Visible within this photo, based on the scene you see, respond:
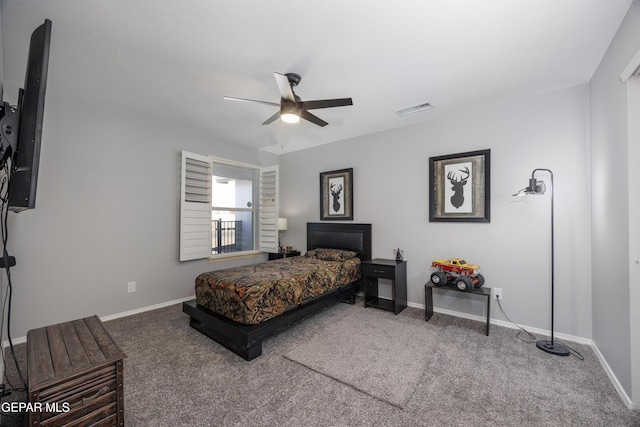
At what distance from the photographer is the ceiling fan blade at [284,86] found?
2.13 metres

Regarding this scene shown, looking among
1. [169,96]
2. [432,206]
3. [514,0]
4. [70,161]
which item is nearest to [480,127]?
[432,206]

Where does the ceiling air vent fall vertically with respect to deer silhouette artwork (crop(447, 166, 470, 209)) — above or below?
above

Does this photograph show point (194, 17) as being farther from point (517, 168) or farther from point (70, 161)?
point (517, 168)

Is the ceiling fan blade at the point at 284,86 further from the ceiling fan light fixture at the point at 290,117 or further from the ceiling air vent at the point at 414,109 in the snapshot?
the ceiling air vent at the point at 414,109

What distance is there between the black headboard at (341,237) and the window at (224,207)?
730 mm

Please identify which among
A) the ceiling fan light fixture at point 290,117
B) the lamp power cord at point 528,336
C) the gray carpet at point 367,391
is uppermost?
the ceiling fan light fixture at point 290,117

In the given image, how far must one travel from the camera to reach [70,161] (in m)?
3.08

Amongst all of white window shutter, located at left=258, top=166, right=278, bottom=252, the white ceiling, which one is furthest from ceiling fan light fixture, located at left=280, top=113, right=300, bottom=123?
white window shutter, located at left=258, top=166, right=278, bottom=252

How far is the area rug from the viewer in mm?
2045

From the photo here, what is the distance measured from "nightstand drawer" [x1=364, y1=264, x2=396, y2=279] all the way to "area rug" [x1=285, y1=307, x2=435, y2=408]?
1.78 feet

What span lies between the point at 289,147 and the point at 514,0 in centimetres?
391

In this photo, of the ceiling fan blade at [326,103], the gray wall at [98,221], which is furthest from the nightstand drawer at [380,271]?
the gray wall at [98,221]

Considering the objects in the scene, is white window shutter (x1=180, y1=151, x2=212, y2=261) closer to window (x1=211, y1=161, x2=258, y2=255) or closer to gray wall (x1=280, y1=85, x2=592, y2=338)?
window (x1=211, y1=161, x2=258, y2=255)

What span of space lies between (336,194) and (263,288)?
2.48 m
